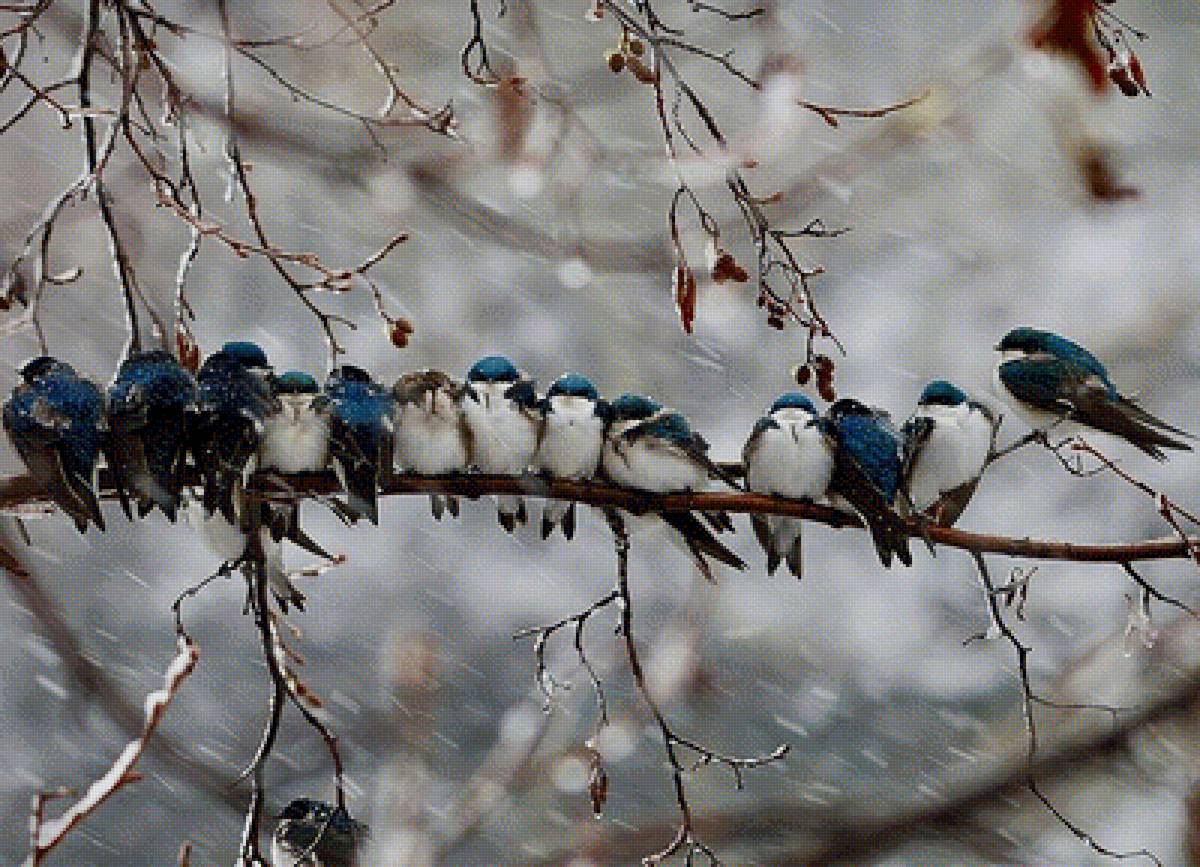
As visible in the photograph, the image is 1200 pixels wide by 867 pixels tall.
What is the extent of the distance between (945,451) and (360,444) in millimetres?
755

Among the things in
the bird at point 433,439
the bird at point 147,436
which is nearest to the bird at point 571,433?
the bird at point 433,439

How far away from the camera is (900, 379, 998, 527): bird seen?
7.67 feet

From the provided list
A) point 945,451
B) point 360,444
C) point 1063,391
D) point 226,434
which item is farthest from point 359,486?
point 1063,391

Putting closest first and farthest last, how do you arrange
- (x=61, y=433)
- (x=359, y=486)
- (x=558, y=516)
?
(x=61, y=433)
(x=359, y=486)
(x=558, y=516)

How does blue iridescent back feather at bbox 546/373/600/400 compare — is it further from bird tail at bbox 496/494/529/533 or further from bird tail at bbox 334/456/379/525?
bird tail at bbox 334/456/379/525

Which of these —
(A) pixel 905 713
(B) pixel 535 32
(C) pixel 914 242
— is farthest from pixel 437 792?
(B) pixel 535 32

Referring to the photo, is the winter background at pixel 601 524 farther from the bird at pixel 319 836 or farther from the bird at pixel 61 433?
the bird at pixel 61 433

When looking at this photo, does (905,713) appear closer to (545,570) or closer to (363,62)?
(545,570)

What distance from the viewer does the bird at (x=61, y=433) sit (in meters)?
2.00

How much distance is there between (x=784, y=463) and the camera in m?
2.28

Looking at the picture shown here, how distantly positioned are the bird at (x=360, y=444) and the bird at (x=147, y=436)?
183 mm

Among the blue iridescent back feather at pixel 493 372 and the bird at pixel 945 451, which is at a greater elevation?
the bird at pixel 945 451

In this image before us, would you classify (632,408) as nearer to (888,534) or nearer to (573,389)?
(573,389)

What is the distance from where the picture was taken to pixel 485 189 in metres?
6.86
